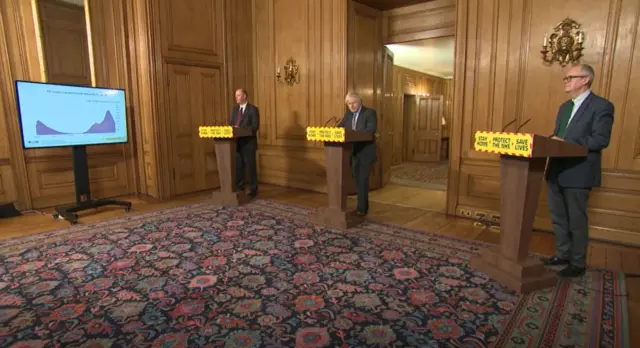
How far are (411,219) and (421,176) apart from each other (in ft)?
11.7

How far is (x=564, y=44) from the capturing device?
10.9ft

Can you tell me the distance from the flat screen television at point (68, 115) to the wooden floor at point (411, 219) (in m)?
0.88

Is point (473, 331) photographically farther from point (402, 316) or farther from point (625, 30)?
point (625, 30)

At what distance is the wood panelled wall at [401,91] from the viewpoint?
9.47m

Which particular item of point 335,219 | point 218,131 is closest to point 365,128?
point 335,219

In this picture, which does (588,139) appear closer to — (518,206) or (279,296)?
(518,206)

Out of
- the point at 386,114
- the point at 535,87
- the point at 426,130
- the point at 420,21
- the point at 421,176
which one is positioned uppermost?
the point at 420,21

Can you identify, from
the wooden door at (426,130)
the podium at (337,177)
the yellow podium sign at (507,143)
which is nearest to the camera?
the yellow podium sign at (507,143)

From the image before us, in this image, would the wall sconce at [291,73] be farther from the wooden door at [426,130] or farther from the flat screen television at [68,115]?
the wooden door at [426,130]

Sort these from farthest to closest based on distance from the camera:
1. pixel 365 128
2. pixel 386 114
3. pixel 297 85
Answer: pixel 386 114, pixel 297 85, pixel 365 128

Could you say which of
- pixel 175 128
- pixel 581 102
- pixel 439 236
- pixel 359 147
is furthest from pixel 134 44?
pixel 581 102

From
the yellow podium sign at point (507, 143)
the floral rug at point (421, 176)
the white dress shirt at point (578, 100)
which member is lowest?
the floral rug at point (421, 176)

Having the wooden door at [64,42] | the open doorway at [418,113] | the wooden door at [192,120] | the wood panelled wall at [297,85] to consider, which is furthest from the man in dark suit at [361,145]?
the open doorway at [418,113]

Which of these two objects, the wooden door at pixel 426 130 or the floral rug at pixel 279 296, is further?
the wooden door at pixel 426 130
